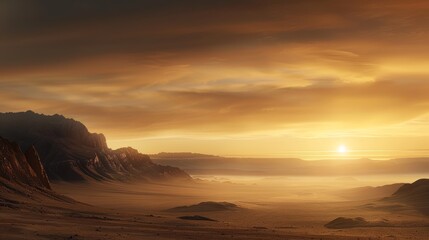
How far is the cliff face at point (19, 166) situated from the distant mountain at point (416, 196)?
88662mm

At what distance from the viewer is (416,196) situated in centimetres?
13788

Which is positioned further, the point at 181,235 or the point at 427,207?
the point at 427,207

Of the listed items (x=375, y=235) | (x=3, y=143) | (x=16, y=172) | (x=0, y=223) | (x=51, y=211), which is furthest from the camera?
(x=3, y=143)

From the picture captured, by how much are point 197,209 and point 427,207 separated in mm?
54965

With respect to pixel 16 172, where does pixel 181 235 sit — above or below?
below

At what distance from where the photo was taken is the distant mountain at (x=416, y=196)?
124550mm

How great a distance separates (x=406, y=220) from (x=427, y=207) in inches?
994

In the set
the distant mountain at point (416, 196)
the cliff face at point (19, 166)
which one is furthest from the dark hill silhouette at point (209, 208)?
the distant mountain at point (416, 196)

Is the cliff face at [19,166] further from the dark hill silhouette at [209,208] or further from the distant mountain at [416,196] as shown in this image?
the distant mountain at [416,196]

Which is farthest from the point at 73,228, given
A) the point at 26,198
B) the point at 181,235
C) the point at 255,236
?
the point at 26,198

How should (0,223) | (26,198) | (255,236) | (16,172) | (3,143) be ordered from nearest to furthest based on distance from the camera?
(0,223) < (255,236) < (26,198) < (16,172) < (3,143)

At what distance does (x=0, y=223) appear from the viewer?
185ft

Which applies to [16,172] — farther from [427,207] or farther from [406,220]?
[427,207]

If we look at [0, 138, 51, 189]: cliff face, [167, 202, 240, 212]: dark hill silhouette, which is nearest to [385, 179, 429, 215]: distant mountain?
[167, 202, 240, 212]: dark hill silhouette
